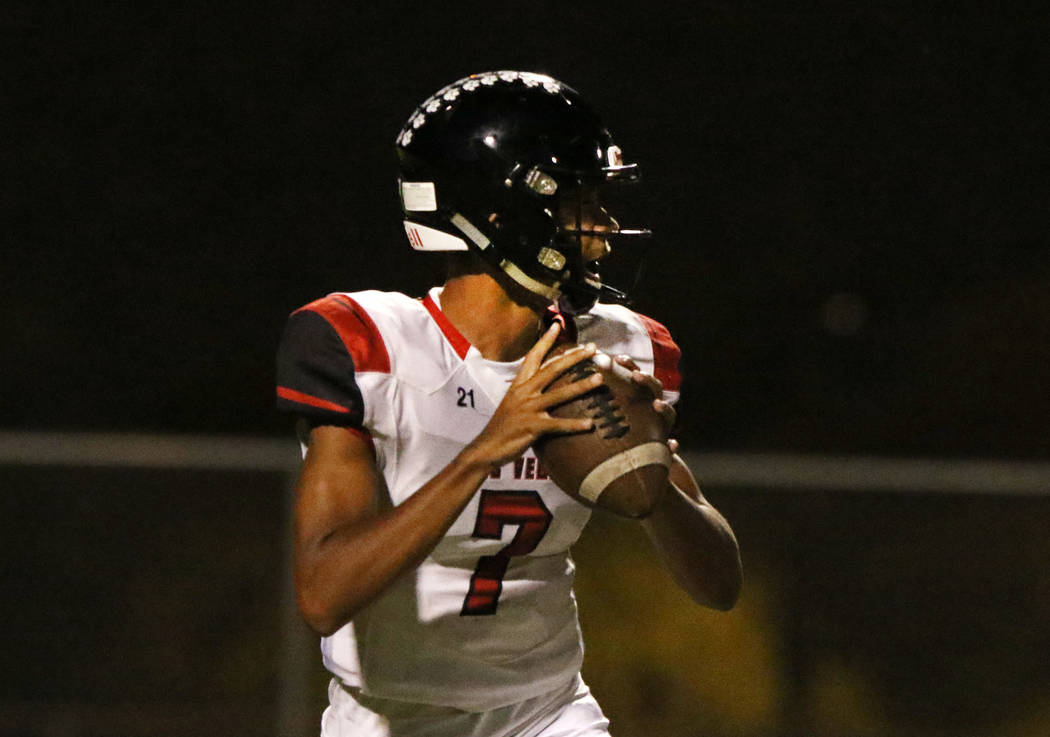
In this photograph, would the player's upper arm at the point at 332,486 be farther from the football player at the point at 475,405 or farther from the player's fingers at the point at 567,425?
the player's fingers at the point at 567,425

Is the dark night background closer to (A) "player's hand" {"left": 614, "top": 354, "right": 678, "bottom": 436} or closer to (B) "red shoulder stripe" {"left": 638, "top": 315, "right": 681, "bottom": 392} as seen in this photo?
(B) "red shoulder stripe" {"left": 638, "top": 315, "right": 681, "bottom": 392}

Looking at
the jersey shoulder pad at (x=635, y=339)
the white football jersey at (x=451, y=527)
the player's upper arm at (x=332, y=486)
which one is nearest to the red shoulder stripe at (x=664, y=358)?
the jersey shoulder pad at (x=635, y=339)

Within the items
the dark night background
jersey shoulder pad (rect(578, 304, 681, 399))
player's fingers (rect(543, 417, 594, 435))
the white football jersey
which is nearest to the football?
player's fingers (rect(543, 417, 594, 435))

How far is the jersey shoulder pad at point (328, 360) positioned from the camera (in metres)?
2.08

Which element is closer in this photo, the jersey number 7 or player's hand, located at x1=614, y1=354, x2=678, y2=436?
player's hand, located at x1=614, y1=354, x2=678, y2=436

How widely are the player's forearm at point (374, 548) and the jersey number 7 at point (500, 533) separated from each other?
0.98 ft

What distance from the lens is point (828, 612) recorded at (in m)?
4.43

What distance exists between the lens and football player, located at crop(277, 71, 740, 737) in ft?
7.07

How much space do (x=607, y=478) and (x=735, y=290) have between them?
19.6ft

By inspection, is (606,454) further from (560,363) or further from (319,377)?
(319,377)

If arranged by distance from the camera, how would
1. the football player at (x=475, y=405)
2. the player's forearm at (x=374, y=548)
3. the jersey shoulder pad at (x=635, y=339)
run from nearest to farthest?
the player's forearm at (x=374, y=548)
the football player at (x=475, y=405)
the jersey shoulder pad at (x=635, y=339)

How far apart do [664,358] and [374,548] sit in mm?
846

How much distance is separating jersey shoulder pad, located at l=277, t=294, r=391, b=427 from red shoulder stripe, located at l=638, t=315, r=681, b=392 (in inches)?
23.0

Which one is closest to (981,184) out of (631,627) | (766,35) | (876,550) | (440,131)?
(766,35)
